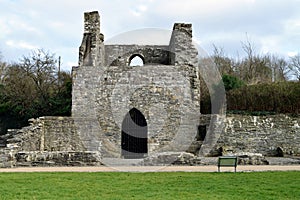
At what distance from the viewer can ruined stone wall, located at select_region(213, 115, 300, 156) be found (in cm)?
1619

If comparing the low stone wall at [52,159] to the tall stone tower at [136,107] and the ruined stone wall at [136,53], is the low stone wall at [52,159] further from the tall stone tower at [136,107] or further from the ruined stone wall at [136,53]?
the ruined stone wall at [136,53]

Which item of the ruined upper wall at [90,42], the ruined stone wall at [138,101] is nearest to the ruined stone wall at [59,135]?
the ruined stone wall at [138,101]

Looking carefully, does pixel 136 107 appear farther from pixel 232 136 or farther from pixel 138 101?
pixel 232 136

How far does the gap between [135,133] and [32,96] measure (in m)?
8.98

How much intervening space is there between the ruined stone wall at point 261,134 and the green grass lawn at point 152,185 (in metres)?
6.76

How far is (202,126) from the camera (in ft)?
54.4

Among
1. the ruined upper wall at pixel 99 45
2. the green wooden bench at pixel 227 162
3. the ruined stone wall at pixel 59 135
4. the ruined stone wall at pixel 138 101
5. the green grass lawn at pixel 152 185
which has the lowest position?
the green grass lawn at pixel 152 185

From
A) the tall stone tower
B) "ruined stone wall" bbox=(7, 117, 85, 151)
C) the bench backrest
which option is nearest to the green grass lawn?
the bench backrest

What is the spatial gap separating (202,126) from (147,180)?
860 centimetres

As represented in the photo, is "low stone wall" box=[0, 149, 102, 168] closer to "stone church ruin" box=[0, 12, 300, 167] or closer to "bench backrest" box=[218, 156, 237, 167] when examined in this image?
"stone church ruin" box=[0, 12, 300, 167]

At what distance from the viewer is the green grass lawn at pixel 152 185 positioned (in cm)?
657

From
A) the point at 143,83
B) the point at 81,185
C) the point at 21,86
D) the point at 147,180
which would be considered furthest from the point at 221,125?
the point at 21,86

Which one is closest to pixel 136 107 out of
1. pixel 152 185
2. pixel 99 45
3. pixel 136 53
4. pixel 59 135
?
pixel 59 135

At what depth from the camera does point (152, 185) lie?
7656mm
